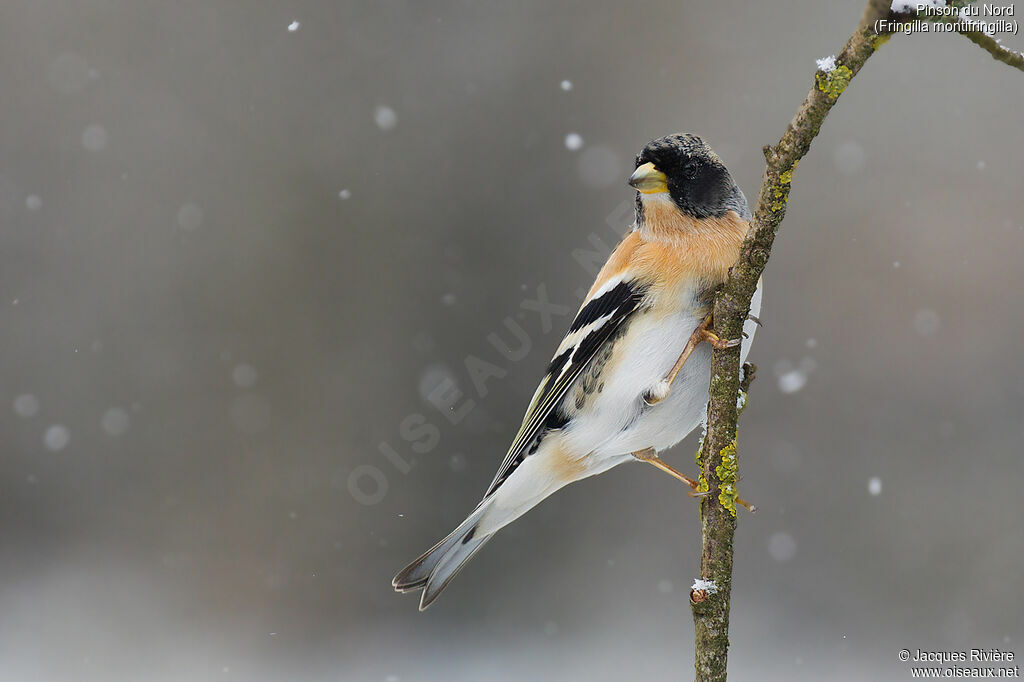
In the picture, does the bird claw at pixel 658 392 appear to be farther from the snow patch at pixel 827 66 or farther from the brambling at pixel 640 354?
the snow patch at pixel 827 66

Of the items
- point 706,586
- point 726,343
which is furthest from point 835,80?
point 706,586

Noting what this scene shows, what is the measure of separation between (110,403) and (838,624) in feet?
12.9

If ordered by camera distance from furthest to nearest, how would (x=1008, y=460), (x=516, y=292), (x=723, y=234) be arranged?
(x=516, y=292) → (x=1008, y=460) → (x=723, y=234)

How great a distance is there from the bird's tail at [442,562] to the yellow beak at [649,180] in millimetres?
746

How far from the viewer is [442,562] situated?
174cm

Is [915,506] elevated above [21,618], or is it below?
above

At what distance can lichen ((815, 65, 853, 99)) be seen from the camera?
2.93 feet

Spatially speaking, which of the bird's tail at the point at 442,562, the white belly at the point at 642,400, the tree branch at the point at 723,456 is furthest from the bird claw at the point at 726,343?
the bird's tail at the point at 442,562

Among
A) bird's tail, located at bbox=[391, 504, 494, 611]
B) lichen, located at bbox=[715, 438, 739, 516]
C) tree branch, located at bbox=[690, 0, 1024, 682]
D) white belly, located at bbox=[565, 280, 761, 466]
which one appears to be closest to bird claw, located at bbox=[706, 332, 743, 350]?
tree branch, located at bbox=[690, 0, 1024, 682]

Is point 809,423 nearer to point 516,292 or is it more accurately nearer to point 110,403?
point 516,292

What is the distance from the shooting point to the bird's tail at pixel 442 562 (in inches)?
66.9

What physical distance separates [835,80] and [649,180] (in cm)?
63

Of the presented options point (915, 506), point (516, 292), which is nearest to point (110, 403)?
point (516, 292)

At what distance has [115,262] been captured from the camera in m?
4.51
